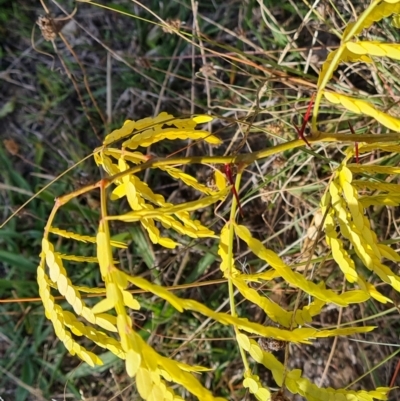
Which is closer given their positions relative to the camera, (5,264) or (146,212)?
(146,212)

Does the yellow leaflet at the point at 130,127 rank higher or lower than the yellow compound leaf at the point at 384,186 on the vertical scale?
higher

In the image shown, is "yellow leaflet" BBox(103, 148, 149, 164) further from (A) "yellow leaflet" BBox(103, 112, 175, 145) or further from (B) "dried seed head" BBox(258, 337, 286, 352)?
(B) "dried seed head" BBox(258, 337, 286, 352)

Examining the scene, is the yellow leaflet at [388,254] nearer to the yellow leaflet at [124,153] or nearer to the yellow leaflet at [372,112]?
the yellow leaflet at [372,112]

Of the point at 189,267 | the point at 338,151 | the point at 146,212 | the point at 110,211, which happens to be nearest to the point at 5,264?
the point at 110,211

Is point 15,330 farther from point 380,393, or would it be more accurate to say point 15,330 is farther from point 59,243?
point 380,393

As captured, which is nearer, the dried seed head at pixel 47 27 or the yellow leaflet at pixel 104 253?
the yellow leaflet at pixel 104 253

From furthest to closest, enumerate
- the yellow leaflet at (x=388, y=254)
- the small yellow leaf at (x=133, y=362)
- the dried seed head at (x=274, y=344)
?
the dried seed head at (x=274, y=344) < the yellow leaflet at (x=388, y=254) < the small yellow leaf at (x=133, y=362)

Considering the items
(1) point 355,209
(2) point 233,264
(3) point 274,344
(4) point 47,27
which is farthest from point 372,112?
(4) point 47,27

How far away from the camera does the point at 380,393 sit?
63cm

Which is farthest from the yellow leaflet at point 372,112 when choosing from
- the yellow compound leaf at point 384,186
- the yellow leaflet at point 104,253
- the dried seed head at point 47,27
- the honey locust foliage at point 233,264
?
the dried seed head at point 47,27

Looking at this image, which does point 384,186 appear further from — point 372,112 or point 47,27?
point 47,27

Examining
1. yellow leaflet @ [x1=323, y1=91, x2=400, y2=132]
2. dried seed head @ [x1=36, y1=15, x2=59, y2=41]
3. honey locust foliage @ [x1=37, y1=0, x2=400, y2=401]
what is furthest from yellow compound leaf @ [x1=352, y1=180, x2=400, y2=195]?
dried seed head @ [x1=36, y1=15, x2=59, y2=41]

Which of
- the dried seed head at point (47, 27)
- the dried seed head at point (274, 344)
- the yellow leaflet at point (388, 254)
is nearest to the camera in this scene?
the yellow leaflet at point (388, 254)

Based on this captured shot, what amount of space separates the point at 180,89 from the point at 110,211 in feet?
1.07
